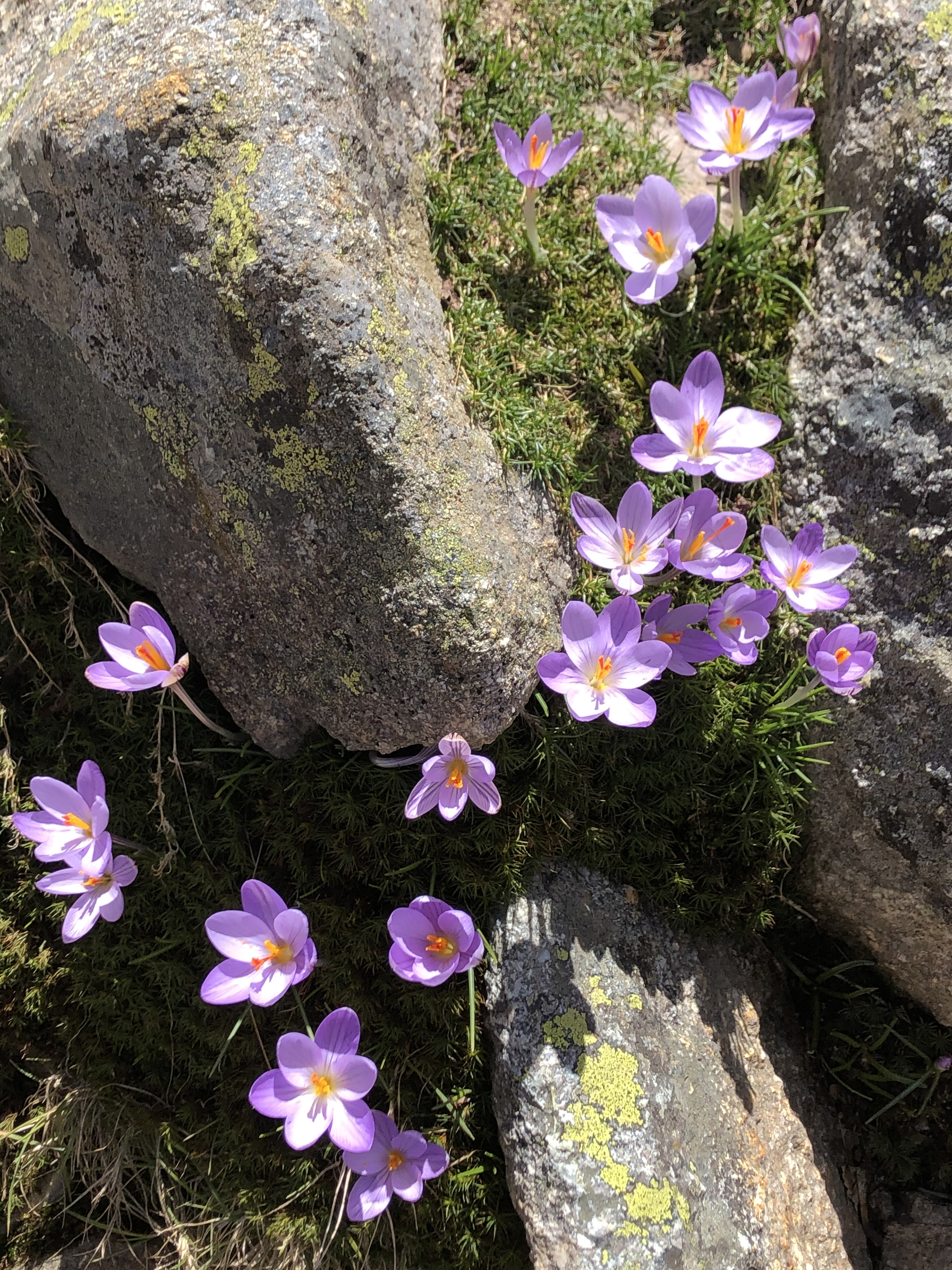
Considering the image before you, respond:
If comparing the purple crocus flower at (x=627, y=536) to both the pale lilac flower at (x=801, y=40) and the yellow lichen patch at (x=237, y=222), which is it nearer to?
the yellow lichen patch at (x=237, y=222)

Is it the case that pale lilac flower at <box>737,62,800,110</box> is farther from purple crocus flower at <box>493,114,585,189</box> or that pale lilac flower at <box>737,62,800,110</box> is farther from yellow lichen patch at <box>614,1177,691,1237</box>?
yellow lichen patch at <box>614,1177,691,1237</box>

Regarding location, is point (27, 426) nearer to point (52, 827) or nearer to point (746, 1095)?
point (52, 827)

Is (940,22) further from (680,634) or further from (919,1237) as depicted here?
(919,1237)

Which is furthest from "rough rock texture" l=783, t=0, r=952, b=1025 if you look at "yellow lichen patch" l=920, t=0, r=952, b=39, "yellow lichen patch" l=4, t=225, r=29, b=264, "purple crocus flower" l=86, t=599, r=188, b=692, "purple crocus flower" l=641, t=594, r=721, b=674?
"yellow lichen patch" l=4, t=225, r=29, b=264

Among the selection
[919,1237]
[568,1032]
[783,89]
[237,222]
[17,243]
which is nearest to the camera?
[237,222]

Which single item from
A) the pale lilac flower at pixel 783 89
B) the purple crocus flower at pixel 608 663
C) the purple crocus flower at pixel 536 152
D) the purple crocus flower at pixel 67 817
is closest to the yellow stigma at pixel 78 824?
the purple crocus flower at pixel 67 817

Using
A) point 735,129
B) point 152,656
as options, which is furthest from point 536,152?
point 152,656
